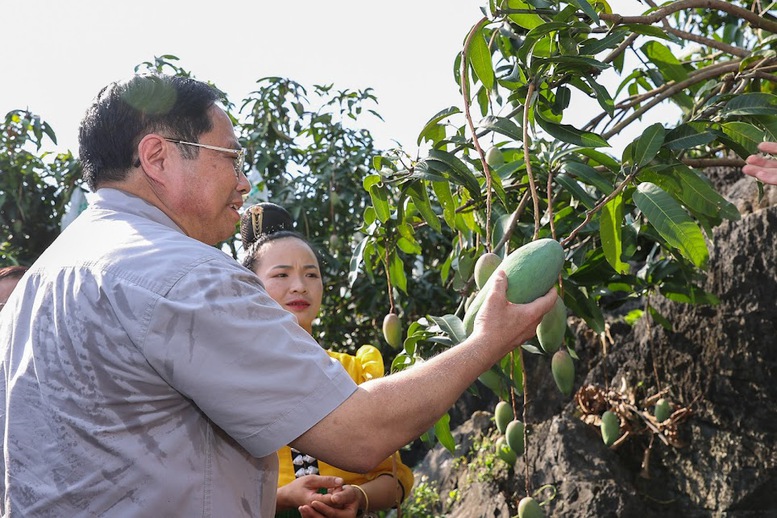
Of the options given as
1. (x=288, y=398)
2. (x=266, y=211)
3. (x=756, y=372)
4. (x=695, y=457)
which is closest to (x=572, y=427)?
(x=695, y=457)

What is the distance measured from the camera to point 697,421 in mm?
3107

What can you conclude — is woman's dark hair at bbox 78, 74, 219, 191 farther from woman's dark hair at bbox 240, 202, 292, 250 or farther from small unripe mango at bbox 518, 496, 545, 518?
small unripe mango at bbox 518, 496, 545, 518

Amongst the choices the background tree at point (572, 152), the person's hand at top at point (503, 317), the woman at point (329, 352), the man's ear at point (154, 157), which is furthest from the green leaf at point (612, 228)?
the man's ear at point (154, 157)

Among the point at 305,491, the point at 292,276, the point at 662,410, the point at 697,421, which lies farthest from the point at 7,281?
the point at 697,421

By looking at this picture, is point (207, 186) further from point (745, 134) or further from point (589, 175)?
point (745, 134)

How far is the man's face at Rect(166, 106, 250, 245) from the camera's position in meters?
1.34

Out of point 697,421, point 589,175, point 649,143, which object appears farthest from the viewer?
→ point 697,421

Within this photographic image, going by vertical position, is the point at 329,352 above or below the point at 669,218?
below

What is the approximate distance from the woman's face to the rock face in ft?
4.44

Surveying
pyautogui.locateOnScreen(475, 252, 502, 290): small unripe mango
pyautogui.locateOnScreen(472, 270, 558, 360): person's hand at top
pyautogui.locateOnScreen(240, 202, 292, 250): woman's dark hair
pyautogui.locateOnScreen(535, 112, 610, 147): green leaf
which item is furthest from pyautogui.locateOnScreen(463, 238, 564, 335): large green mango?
pyautogui.locateOnScreen(240, 202, 292, 250): woman's dark hair

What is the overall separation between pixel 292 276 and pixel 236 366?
1.09 m

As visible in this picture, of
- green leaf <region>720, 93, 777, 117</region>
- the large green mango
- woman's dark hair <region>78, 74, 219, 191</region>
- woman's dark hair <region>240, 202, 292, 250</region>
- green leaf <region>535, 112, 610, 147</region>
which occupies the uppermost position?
woman's dark hair <region>78, 74, 219, 191</region>

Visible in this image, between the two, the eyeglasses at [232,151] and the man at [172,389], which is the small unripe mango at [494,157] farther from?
the man at [172,389]

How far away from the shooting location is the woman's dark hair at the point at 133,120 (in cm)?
134
